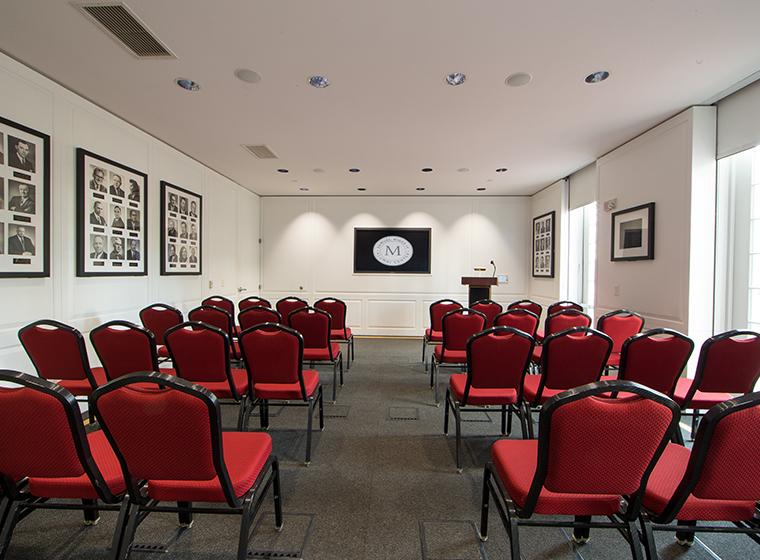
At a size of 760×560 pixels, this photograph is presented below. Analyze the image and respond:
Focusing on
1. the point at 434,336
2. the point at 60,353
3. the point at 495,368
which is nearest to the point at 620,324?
the point at 495,368

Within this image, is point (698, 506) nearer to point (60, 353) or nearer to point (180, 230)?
point (60, 353)

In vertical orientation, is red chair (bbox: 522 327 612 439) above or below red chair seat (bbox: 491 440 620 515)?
above

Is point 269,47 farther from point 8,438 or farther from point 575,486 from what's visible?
point 575,486

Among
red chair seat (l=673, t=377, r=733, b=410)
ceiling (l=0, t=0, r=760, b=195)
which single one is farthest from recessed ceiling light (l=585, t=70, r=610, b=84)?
red chair seat (l=673, t=377, r=733, b=410)

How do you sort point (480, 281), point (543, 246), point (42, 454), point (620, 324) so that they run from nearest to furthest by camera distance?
1. point (42, 454)
2. point (620, 324)
3. point (480, 281)
4. point (543, 246)

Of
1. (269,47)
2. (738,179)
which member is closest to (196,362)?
(269,47)

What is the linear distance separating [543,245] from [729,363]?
17.0 feet

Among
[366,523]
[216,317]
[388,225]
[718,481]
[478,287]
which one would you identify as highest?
[388,225]

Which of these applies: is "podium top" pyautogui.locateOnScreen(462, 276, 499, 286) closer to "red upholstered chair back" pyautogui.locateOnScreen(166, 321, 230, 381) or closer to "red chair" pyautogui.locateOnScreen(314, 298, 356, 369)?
"red chair" pyautogui.locateOnScreen(314, 298, 356, 369)

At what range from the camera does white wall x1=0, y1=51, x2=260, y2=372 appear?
294 centimetres

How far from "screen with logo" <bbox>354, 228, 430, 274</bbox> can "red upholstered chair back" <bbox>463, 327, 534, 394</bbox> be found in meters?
5.56

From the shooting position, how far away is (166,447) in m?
1.31

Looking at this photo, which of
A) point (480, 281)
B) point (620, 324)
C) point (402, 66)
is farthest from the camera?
point (480, 281)

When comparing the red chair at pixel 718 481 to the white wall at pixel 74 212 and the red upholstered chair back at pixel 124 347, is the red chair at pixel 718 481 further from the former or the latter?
the white wall at pixel 74 212
